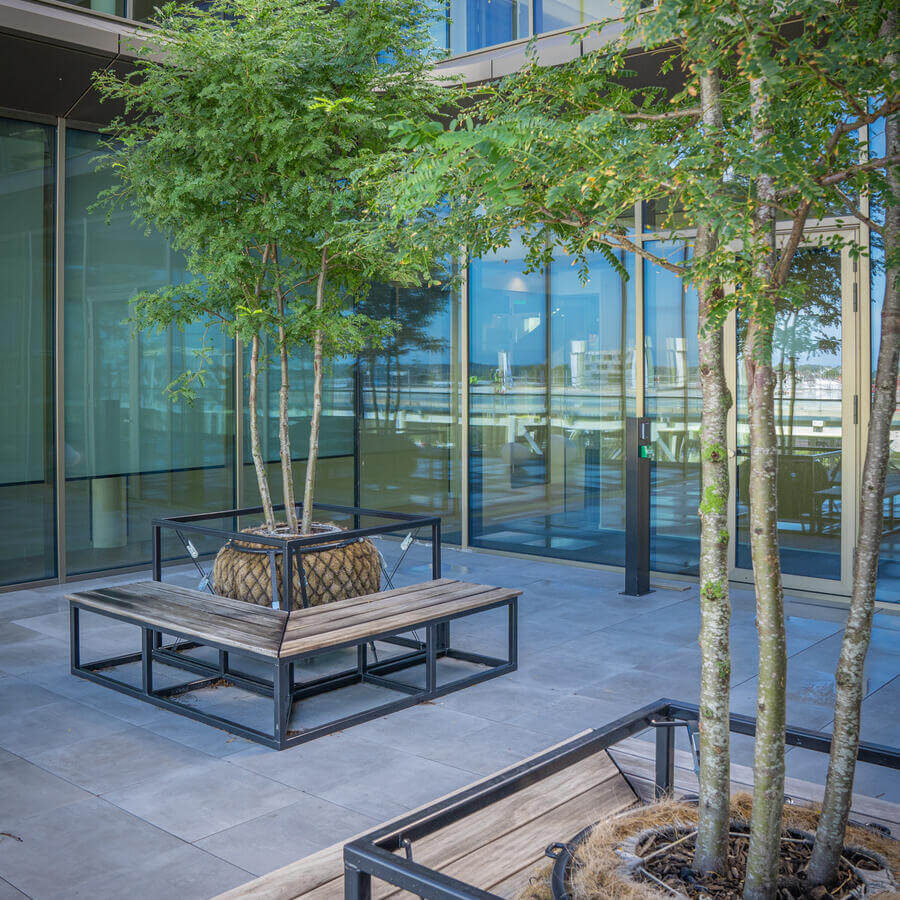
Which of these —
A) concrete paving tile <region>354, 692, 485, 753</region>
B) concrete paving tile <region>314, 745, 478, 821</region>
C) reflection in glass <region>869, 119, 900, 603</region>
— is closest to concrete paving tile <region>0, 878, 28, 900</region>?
concrete paving tile <region>314, 745, 478, 821</region>

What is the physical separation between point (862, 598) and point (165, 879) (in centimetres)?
226

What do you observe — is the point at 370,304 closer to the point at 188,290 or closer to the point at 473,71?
the point at 473,71

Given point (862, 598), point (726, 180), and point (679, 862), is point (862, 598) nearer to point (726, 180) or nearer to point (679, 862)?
point (679, 862)

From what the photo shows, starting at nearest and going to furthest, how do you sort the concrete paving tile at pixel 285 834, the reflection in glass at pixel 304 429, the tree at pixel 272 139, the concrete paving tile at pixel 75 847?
the concrete paving tile at pixel 75 847
the concrete paving tile at pixel 285 834
the tree at pixel 272 139
the reflection in glass at pixel 304 429

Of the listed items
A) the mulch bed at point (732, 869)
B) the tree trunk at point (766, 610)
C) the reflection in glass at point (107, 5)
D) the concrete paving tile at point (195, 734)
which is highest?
the reflection in glass at point (107, 5)

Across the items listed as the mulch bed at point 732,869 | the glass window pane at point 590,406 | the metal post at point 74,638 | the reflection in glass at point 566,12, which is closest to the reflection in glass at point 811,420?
the glass window pane at point 590,406

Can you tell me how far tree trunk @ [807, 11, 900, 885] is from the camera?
217 cm

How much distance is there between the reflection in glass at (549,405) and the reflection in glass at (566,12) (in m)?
1.86

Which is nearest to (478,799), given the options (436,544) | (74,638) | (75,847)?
(75,847)

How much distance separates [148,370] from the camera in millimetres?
8266

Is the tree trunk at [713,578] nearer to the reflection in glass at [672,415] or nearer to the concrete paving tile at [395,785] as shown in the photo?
the concrete paving tile at [395,785]

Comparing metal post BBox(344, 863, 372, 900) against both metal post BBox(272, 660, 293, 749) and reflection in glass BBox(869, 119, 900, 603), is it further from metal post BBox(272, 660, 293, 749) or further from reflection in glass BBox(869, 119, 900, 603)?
reflection in glass BBox(869, 119, 900, 603)

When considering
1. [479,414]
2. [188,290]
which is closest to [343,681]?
[188,290]

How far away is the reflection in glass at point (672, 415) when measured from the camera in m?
7.75
